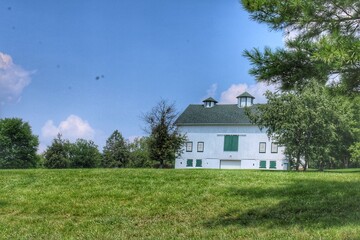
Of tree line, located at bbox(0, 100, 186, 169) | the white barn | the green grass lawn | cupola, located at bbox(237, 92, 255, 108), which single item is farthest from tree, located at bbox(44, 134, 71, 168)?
the green grass lawn

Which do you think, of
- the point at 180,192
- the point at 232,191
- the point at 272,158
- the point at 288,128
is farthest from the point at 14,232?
the point at 272,158

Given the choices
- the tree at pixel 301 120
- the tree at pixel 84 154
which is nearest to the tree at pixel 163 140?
the tree at pixel 301 120

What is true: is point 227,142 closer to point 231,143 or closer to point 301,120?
point 231,143

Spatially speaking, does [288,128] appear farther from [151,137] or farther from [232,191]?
[232,191]

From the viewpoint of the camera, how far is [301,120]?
1299 inches

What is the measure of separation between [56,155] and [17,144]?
32.5 feet

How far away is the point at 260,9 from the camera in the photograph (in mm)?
8148

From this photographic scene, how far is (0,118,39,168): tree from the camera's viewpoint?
54875mm

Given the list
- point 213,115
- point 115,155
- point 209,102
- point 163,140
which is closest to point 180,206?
point 163,140

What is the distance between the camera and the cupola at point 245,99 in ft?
176

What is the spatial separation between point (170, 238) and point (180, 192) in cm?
419

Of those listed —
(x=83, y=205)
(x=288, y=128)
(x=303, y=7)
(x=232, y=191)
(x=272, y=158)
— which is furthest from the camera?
(x=272, y=158)

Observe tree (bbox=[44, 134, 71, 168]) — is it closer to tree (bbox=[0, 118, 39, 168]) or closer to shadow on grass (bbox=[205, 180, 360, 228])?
tree (bbox=[0, 118, 39, 168])

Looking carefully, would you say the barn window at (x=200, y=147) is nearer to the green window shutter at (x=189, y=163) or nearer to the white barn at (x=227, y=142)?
the white barn at (x=227, y=142)
